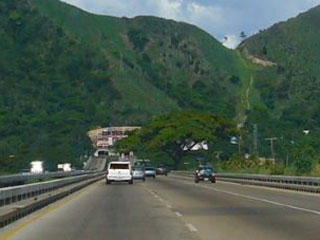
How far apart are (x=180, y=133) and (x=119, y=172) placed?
6439 centimetres

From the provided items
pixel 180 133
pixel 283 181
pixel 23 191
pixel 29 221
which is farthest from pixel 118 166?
pixel 180 133

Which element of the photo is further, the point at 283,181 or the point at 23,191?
the point at 283,181

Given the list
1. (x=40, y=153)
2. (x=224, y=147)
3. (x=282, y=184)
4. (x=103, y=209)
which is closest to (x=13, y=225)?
(x=103, y=209)

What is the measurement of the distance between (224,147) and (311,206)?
5033 inches

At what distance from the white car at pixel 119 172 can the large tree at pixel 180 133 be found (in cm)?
6234

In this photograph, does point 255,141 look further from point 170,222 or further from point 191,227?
point 191,227

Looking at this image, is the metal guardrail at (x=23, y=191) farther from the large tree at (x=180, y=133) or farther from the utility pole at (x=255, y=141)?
the utility pole at (x=255, y=141)

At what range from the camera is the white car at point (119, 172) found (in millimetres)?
69625

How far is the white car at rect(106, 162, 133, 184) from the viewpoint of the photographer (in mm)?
69625

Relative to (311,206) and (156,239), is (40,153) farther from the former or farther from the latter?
(156,239)

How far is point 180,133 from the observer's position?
13400 centimetres

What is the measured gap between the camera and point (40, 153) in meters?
131

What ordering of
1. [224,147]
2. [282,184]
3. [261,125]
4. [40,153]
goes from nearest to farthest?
[282,184] < [40,153] < [224,147] < [261,125]

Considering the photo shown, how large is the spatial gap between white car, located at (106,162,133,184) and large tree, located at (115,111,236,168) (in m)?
62.3
